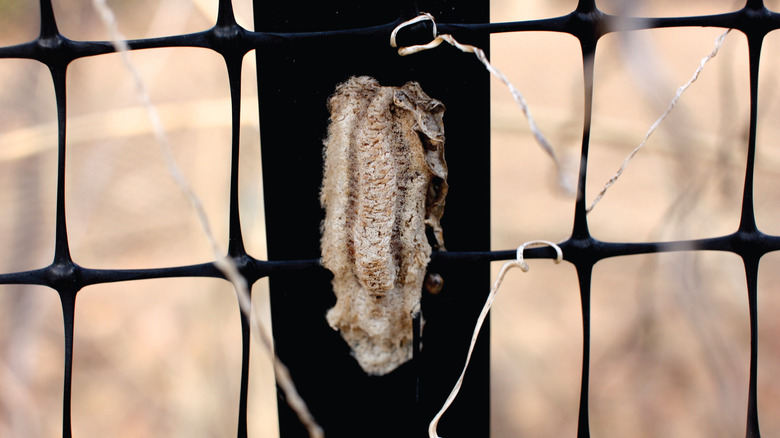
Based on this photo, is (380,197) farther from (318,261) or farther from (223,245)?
(223,245)

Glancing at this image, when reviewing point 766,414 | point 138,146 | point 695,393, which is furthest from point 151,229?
point 766,414

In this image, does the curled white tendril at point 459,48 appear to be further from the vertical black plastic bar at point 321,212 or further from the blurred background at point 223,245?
the blurred background at point 223,245

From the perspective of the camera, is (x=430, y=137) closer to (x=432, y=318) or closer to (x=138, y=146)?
(x=432, y=318)

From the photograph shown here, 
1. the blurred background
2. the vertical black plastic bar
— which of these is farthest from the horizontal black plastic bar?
the blurred background

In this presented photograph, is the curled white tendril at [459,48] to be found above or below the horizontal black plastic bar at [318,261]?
above

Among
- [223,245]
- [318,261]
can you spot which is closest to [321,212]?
[318,261]

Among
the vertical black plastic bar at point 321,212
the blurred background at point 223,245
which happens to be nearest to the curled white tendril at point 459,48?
the vertical black plastic bar at point 321,212

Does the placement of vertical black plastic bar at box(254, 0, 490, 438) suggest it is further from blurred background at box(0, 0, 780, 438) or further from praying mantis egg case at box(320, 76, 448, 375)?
blurred background at box(0, 0, 780, 438)
